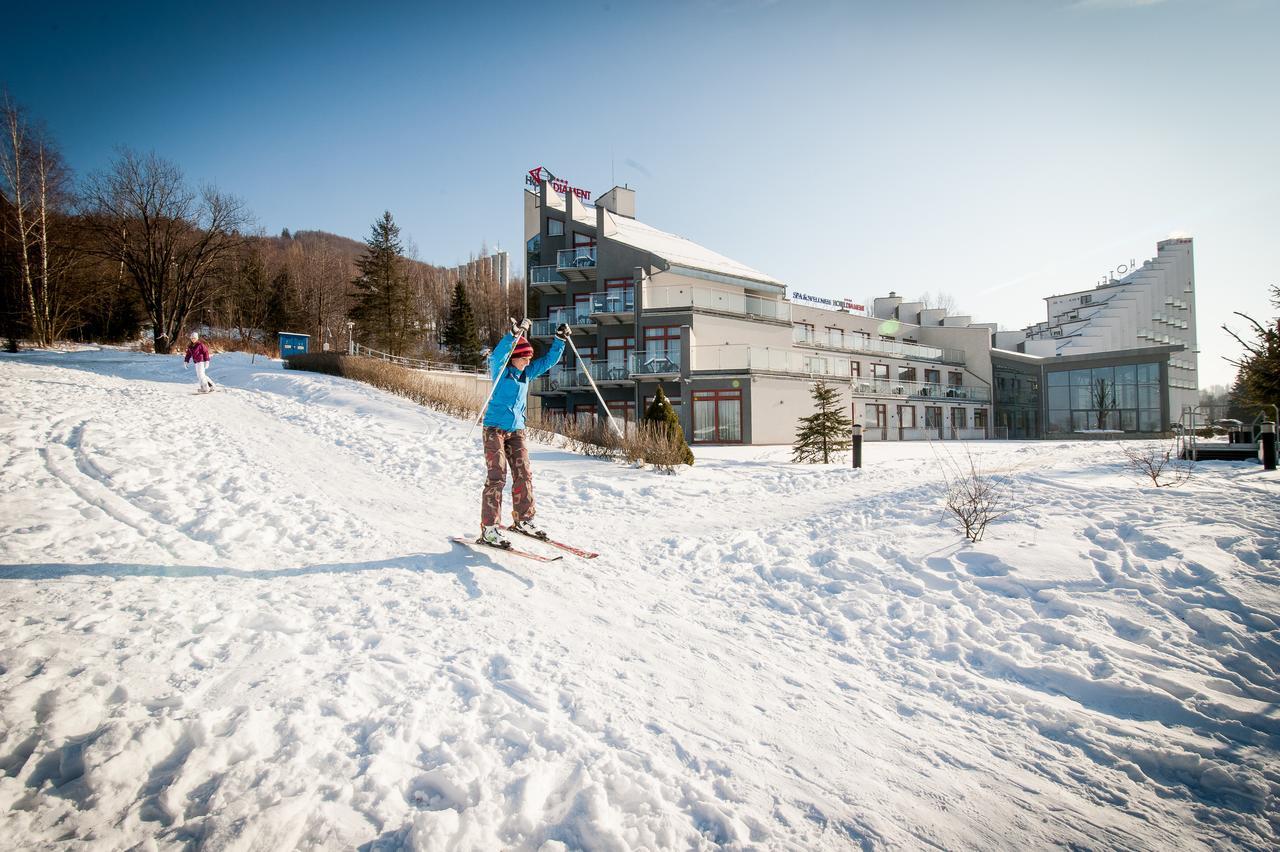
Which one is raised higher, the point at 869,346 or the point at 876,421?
the point at 869,346

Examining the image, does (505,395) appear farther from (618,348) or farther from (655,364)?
(618,348)

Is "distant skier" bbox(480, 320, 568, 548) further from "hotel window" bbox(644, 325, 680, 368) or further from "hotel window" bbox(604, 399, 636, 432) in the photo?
"hotel window" bbox(604, 399, 636, 432)

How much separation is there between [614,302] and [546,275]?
228 inches

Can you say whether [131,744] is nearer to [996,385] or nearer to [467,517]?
[467,517]

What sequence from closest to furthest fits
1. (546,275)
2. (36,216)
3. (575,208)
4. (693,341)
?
1. (36,216)
2. (693,341)
3. (546,275)
4. (575,208)

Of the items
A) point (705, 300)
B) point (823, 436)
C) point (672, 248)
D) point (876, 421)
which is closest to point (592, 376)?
point (705, 300)

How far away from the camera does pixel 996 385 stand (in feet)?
133

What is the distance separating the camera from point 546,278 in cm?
3091

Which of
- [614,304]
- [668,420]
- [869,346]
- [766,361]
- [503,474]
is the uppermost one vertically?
[614,304]

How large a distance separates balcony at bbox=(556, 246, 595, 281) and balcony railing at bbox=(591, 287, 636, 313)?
9.52ft

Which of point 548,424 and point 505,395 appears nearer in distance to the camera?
point 505,395

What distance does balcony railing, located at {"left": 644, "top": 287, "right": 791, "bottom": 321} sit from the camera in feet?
89.3

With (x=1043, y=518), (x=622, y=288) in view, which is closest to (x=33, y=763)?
(x=1043, y=518)

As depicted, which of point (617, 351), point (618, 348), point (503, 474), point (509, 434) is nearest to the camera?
point (503, 474)
